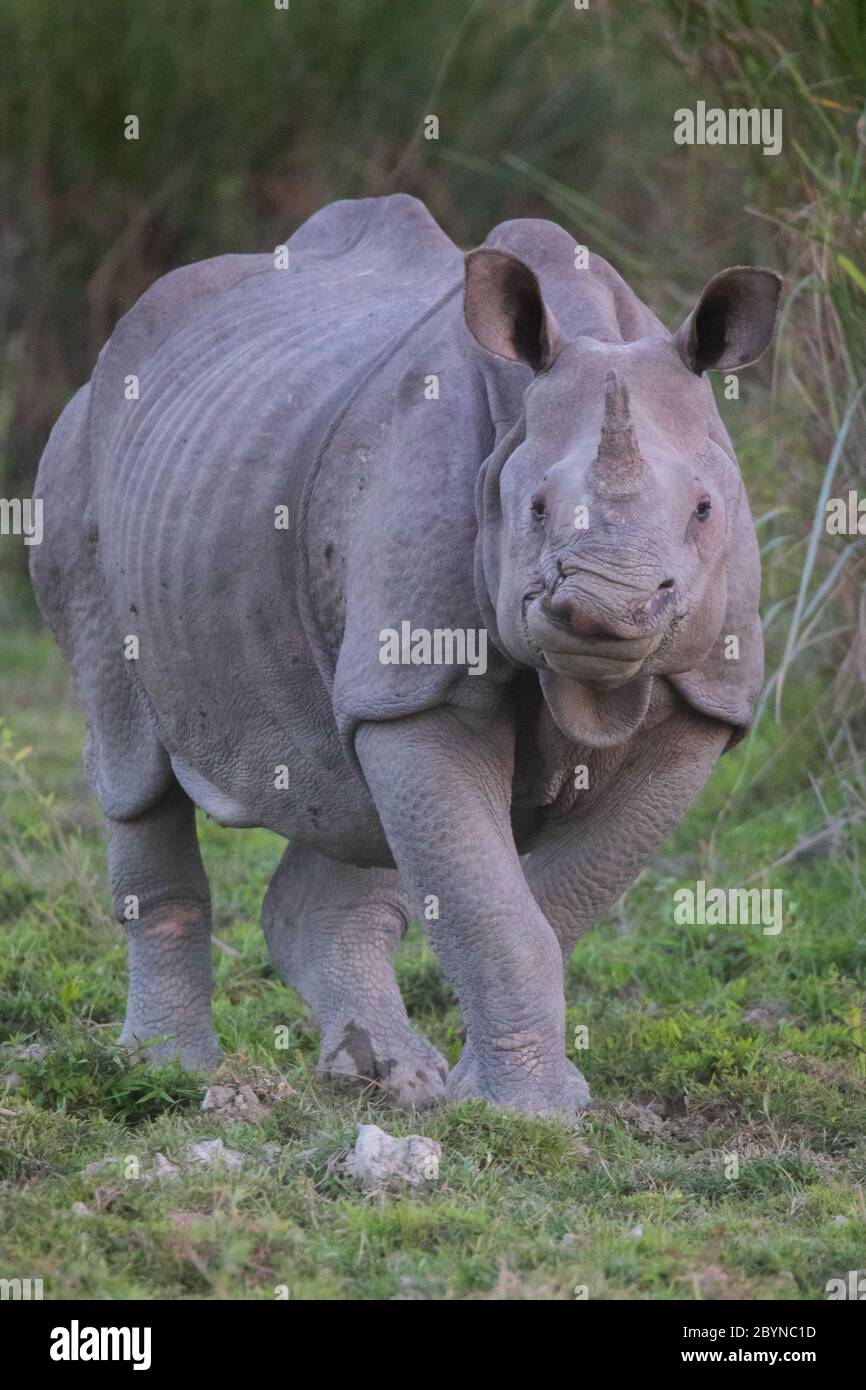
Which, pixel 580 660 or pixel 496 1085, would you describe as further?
pixel 496 1085

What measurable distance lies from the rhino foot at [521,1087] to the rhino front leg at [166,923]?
1315 mm

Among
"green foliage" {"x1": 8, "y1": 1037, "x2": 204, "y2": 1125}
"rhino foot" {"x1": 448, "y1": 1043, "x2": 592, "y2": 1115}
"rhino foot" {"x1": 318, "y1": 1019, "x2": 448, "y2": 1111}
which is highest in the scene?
"rhino foot" {"x1": 318, "y1": 1019, "x2": 448, "y2": 1111}

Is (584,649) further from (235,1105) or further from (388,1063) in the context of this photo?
(388,1063)

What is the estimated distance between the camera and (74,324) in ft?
40.1

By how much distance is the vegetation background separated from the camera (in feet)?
14.3

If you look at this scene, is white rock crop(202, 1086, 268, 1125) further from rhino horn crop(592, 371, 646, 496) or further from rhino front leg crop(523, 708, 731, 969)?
rhino horn crop(592, 371, 646, 496)

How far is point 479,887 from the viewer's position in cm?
468

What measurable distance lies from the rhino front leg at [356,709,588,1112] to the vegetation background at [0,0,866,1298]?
0.49ft

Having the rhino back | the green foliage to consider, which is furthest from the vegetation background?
the rhino back

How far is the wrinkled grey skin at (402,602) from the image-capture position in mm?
4383
